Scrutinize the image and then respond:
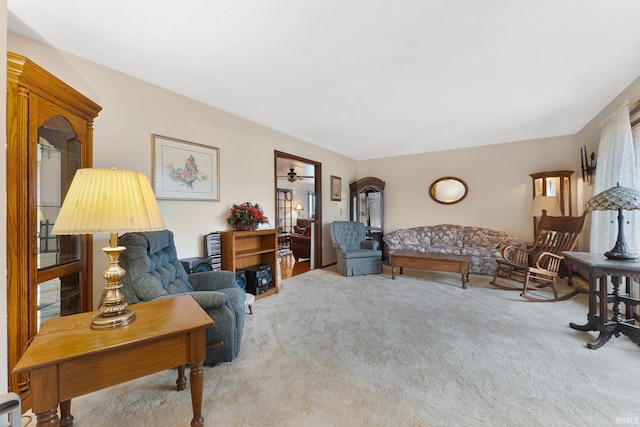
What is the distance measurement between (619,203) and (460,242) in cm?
311

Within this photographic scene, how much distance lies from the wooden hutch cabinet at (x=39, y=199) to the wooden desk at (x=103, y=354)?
1.26 feet

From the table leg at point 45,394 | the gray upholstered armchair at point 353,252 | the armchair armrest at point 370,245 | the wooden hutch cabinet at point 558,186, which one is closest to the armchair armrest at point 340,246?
the gray upholstered armchair at point 353,252

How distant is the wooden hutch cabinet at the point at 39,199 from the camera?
1.32 m

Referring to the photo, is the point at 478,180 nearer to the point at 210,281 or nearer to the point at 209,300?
the point at 210,281

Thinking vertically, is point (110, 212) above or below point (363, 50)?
below

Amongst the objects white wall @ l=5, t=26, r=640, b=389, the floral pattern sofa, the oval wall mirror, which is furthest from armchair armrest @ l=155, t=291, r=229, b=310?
the oval wall mirror

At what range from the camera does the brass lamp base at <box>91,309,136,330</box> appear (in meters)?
1.16

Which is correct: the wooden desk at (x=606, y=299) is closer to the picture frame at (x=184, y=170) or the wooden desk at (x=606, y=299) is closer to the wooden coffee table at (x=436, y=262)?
the wooden coffee table at (x=436, y=262)

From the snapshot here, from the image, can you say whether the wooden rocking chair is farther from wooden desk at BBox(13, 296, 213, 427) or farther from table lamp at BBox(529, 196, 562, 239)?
wooden desk at BBox(13, 296, 213, 427)

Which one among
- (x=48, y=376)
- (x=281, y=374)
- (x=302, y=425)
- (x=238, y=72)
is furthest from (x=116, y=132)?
(x=302, y=425)

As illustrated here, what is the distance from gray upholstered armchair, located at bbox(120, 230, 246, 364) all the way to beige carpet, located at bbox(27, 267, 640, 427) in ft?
0.73

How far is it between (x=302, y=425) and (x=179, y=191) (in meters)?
2.49

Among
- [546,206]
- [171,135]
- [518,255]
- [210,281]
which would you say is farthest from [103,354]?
[546,206]

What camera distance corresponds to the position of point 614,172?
281 centimetres
